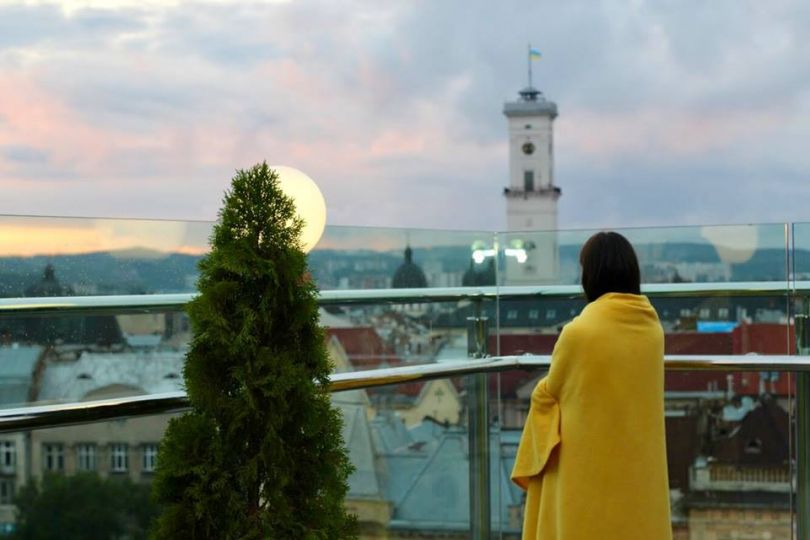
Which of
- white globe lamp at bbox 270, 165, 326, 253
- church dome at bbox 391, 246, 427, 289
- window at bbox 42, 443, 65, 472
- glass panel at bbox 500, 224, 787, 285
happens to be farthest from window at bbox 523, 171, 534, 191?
window at bbox 42, 443, 65, 472

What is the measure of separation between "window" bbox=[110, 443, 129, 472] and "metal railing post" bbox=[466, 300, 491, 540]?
1583 mm

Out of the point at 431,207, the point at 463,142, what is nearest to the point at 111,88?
the point at 431,207

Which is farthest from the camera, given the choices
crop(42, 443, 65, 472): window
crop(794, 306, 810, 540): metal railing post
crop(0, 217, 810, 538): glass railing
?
crop(794, 306, 810, 540): metal railing post

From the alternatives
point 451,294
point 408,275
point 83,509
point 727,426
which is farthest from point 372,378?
point 727,426

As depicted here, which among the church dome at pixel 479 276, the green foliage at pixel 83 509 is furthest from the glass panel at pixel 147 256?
the green foliage at pixel 83 509

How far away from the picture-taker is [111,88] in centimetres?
3972

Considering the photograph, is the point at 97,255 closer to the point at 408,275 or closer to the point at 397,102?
the point at 408,275

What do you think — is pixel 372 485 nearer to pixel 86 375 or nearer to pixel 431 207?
pixel 86 375

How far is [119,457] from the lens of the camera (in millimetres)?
3225

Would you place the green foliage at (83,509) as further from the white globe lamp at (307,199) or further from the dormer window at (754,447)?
the dormer window at (754,447)

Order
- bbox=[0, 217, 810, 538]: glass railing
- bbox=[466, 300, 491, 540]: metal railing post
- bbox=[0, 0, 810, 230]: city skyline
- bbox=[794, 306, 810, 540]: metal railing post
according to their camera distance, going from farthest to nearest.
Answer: bbox=[0, 0, 810, 230]: city skyline < bbox=[466, 300, 491, 540]: metal railing post < bbox=[794, 306, 810, 540]: metal railing post < bbox=[0, 217, 810, 538]: glass railing

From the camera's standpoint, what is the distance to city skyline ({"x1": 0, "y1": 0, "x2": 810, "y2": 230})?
111 feet

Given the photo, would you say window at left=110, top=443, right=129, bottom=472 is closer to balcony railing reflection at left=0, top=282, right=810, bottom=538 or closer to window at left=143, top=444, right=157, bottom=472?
window at left=143, top=444, right=157, bottom=472

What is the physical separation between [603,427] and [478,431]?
1.50 metres
